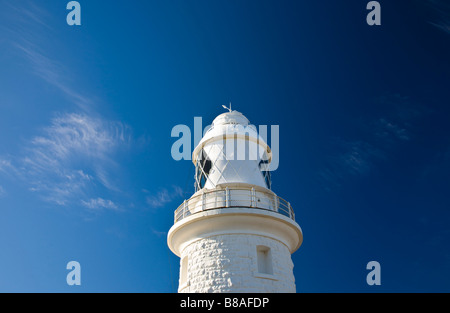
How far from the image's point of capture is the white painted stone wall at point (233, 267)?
11.1 m

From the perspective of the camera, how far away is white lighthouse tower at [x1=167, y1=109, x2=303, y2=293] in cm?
1128

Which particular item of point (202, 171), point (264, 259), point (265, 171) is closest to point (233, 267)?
point (264, 259)

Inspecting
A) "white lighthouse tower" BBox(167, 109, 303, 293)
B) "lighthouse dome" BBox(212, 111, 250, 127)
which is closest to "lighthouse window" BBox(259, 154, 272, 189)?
"white lighthouse tower" BBox(167, 109, 303, 293)

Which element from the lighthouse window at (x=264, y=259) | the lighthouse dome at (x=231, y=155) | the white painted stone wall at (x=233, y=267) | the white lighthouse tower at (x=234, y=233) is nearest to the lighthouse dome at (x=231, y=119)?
the lighthouse dome at (x=231, y=155)

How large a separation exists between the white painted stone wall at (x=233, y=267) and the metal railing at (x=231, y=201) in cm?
107

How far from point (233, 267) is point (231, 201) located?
226 cm

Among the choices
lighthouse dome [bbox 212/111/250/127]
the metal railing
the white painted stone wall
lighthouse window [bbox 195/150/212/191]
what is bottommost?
the white painted stone wall

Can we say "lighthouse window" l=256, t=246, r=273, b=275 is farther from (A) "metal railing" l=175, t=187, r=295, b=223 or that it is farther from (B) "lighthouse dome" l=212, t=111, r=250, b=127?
(B) "lighthouse dome" l=212, t=111, r=250, b=127

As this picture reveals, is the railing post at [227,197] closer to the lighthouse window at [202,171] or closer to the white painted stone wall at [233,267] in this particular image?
the white painted stone wall at [233,267]

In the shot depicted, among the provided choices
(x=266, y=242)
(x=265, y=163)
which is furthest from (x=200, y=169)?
(x=266, y=242)
